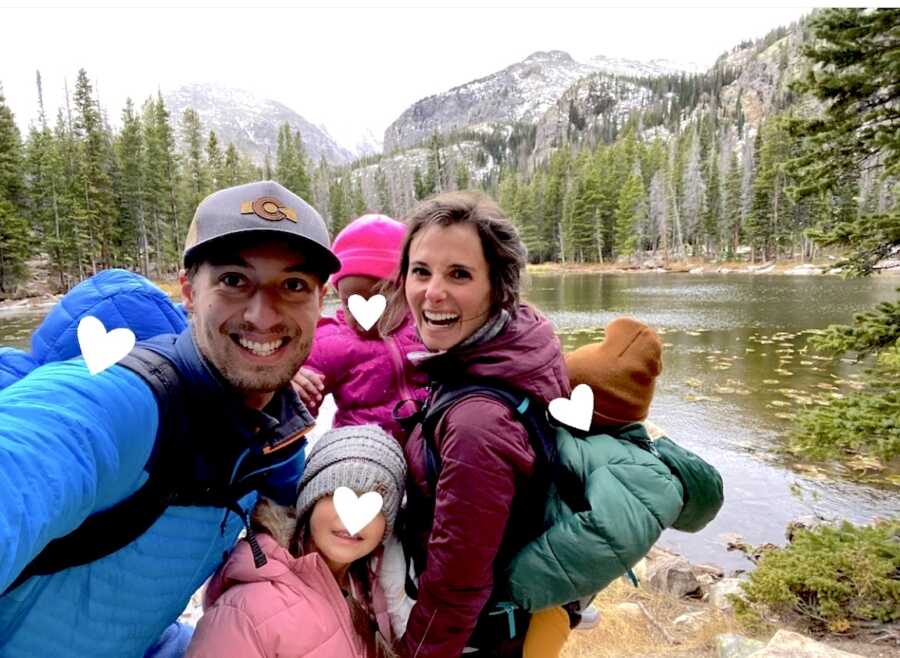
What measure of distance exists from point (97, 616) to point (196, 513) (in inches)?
11.6

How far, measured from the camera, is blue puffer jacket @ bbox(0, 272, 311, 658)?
2.99 feet

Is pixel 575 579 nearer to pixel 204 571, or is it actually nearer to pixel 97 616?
pixel 204 571

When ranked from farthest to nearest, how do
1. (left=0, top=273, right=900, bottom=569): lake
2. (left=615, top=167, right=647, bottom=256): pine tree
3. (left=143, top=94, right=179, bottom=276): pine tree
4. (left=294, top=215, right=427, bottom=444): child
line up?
(left=615, top=167, right=647, bottom=256): pine tree
(left=143, top=94, right=179, bottom=276): pine tree
(left=0, top=273, right=900, bottom=569): lake
(left=294, top=215, right=427, bottom=444): child

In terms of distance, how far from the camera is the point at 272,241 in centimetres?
143

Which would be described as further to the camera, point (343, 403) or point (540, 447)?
point (343, 403)

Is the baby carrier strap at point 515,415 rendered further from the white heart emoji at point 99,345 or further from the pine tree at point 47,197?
the pine tree at point 47,197

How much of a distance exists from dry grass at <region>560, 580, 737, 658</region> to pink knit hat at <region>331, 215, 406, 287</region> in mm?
3933

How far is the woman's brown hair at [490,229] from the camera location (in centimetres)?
176

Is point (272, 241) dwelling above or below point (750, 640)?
above

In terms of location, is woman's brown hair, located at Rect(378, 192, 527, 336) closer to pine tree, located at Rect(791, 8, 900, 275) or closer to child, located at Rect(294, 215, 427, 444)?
child, located at Rect(294, 215, 427, 444)

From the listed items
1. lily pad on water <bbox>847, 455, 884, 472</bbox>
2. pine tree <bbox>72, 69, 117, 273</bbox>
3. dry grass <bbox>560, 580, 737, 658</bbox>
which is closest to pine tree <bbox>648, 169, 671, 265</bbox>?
pine tree <bbox>72, 69, 117, 273</bbox>

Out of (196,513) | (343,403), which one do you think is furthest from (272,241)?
(343,403)

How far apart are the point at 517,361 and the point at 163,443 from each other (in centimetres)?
98

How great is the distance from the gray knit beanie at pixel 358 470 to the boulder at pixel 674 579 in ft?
17.9
